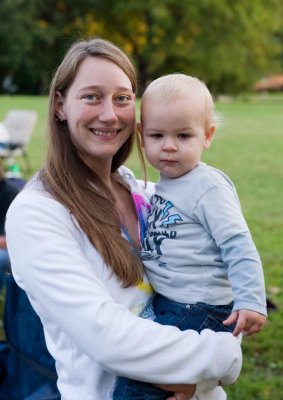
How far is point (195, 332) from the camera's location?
6.31 feet

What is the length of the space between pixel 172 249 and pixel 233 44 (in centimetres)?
4007

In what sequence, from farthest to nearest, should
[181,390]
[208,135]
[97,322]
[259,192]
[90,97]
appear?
[259,192]
[208,135]
[90,97]
[181,390]
[97,322]

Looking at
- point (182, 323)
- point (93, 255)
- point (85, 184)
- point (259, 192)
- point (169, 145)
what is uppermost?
point (169, 145)

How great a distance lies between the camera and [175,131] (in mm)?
2164

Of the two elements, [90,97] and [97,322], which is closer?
[97,322]

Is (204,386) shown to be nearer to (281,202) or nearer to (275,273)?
(275,273)

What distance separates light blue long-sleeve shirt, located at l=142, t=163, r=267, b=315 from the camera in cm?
196

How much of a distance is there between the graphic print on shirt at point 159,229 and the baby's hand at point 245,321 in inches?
10.5

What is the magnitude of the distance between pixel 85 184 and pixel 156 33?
40218 mm

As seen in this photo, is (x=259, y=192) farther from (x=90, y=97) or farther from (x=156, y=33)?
(x=156, y=33)

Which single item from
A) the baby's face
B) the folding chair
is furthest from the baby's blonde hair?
the folding chair

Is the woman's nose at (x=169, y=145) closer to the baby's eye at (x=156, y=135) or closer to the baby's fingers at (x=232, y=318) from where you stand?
the baby's eye at (x=156, y=135)

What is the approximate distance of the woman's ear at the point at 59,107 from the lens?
2.20 meters

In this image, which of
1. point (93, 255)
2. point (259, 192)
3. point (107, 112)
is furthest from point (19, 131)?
point (93, 255)
